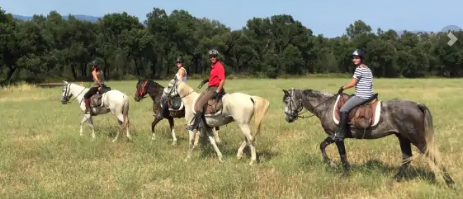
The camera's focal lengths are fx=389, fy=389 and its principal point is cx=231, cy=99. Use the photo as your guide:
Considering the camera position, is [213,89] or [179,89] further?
[179,89]

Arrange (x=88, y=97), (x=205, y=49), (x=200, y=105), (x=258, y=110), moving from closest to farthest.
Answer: (x=258, y=110) < (x=200, y=105) < (x=88, y=97) < (x=205, y=49)

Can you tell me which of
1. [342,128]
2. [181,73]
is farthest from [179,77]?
[342,128]

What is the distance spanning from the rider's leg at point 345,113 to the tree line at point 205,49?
5079cm

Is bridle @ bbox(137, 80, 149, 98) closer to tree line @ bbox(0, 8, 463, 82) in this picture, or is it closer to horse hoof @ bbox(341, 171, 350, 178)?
horse hoof @ bbox(341, 171, 350, 178)

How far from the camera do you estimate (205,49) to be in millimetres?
80938

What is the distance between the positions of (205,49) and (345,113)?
243ft

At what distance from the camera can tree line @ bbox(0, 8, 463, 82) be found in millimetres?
68438

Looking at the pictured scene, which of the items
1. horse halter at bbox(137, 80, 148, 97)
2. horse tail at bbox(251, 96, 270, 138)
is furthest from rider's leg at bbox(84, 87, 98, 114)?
horse tail at bbox(251, 96, 270, 138)

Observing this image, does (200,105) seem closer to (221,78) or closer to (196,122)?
(196,122)

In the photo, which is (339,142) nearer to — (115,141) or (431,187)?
(431,187)

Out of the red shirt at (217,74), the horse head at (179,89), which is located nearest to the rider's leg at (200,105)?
the red shirt at (217,74)

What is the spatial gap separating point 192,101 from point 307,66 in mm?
84182

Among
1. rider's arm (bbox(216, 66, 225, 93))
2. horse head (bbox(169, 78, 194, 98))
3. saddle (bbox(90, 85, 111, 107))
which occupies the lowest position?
saddle (bbox(90, 85, 111, 107))

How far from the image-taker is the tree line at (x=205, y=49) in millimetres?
68438
